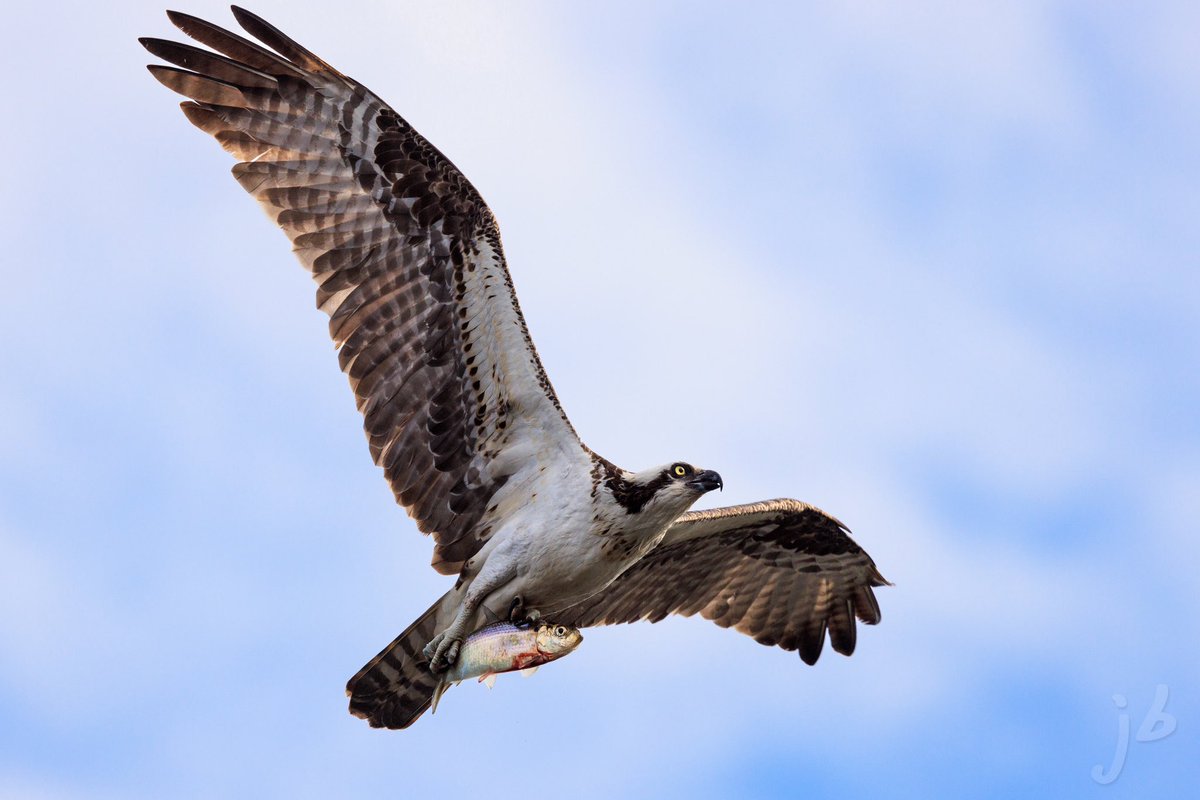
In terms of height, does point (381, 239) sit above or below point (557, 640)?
above

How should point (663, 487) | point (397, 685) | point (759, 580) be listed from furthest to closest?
point (759, 580)
point (397, 685)
point (663, 487)

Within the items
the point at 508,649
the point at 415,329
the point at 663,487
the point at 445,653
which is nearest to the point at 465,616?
the point at 445,653

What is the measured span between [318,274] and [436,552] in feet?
7.12

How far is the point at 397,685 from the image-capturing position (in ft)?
36.4

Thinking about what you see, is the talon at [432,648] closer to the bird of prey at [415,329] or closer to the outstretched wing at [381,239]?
the bird of prey at [415,329]

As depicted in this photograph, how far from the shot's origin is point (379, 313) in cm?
1118

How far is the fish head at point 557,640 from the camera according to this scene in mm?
9875

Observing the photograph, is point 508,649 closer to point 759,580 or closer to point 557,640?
point 557,640

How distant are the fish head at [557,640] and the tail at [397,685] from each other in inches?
56.0

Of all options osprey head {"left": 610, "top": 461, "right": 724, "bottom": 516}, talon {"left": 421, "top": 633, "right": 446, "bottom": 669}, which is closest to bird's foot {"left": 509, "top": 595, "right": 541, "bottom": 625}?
talon {"left": 421, "top": 633, "right": 446, "bottom": 669}

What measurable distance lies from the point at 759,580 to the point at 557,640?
12.2 feet

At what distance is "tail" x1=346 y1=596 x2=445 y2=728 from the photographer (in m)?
11.1

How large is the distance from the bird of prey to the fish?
18cm

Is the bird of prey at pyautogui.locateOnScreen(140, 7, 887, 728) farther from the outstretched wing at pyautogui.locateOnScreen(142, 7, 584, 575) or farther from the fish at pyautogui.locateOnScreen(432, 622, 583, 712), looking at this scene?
the fish at pyautogui.locateOnScreen(432, 622, 583, 712)
